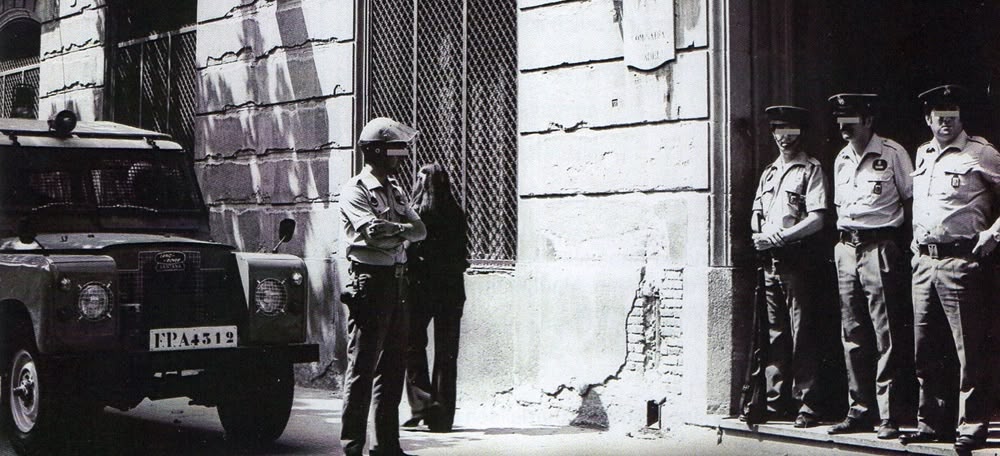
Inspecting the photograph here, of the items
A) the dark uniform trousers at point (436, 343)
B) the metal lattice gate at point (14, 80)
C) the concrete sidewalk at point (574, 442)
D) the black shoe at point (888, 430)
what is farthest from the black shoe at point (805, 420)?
→ the metal lattice gate at point (14, 80)

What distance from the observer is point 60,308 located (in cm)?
720

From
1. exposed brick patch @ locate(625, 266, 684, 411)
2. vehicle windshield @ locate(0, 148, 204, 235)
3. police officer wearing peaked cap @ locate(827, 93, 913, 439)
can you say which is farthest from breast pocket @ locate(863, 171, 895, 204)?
vehicle windshield @ locate(0, 148, 204, 235)

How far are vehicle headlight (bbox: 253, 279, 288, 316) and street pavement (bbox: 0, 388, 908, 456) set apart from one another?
908mm

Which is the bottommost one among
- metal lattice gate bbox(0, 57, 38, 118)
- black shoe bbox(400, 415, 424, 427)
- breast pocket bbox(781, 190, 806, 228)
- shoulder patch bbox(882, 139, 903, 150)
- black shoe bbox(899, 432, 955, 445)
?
black shoe bbox(400, 415, 424, 427)

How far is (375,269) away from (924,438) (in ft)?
10.8

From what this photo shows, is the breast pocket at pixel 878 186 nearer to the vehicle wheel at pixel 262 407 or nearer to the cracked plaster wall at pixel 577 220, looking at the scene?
the cracked plaster wall at pixel 577 220

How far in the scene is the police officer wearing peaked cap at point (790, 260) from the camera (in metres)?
7.80

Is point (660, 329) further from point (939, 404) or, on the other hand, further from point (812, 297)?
point (939, 404)

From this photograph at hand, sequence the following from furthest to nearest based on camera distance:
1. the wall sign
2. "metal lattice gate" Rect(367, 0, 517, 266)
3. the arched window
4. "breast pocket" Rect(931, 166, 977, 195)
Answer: the arched window → "metal lattice gate" Rect(367, 0, 517, 266) → the wall sign → "breast pocket" Rect(931, 166, 977, 195)

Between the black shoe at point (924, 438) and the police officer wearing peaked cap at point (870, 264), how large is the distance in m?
0.13

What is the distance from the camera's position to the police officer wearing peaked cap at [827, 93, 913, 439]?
7.34m

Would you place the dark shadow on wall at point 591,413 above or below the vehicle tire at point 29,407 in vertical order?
below

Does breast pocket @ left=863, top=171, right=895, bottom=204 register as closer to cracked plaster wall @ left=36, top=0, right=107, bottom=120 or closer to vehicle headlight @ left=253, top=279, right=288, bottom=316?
vehicle headlight @ left=253, top=279, right=288, bottom=316

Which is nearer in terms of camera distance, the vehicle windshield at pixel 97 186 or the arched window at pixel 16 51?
the vehicle windshield at pixel 97 186
